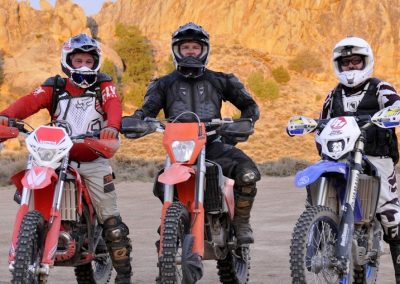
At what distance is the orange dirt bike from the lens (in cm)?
576

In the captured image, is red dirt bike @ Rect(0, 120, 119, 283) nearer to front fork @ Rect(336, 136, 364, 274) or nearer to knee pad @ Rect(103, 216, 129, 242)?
knee pad @ Rect(103, 216, 129, 242)

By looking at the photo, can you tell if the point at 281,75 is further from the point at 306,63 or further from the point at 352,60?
the point at 352,60

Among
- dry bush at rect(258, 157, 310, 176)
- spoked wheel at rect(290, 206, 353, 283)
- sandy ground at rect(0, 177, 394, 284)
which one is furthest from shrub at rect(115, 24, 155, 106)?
spoked wheel at rect(290, 206, 353, 283)

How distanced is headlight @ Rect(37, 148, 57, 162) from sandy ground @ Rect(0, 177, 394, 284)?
2.31 m

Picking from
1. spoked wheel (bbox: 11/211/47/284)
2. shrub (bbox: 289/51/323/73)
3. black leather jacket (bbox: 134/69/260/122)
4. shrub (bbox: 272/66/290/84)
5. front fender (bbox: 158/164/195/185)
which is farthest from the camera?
shrub (bbox: 289/51/323/73)

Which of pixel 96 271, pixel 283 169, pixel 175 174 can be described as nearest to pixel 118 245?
pixel 96 271

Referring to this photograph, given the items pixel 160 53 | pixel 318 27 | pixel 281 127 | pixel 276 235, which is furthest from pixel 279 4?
pixel 276 235

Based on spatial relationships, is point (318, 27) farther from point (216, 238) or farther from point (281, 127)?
point (216, 238)

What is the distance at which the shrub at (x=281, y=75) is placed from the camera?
209ft

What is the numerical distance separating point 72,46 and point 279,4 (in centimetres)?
6401

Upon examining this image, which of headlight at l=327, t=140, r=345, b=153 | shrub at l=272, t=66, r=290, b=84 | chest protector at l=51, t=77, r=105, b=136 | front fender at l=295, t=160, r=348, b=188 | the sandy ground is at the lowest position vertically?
the sandy ground

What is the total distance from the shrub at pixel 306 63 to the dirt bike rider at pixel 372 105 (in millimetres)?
58983

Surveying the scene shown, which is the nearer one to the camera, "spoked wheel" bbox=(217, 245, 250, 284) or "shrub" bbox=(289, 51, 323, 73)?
"spoked wheel" bbox=(217, 245, 250, 284)

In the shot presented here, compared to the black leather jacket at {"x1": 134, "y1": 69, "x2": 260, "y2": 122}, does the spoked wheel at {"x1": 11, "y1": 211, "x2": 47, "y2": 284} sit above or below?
below
